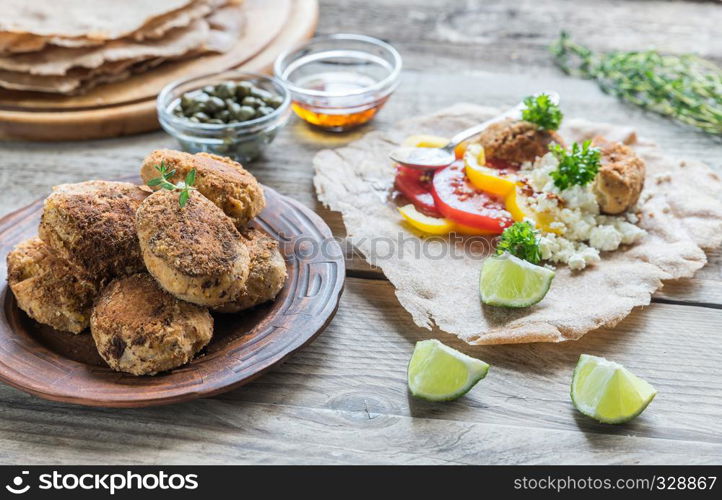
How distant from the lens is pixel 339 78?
16.5 feet

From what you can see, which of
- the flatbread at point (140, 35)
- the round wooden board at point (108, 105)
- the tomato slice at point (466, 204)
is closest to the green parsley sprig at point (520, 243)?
the tomato slice at point (466, 204)

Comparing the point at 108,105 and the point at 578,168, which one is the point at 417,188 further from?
the point at 108,105

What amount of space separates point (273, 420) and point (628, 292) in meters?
1.61

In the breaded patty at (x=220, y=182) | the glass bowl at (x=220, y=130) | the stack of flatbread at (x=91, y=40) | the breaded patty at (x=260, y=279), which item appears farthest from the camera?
the stack of flatbread at (x=91, y=40)

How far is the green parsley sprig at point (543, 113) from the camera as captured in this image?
13.1 feet

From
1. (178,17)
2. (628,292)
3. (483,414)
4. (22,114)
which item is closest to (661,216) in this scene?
(628,292)

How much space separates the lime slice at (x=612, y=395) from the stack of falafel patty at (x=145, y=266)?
1.24 metres

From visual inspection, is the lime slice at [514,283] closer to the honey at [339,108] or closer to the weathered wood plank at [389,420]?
the weathered wood plank at [389,420]

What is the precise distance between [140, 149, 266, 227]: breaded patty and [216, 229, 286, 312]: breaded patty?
0.15 meters

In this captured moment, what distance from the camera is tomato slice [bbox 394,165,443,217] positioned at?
152 inches

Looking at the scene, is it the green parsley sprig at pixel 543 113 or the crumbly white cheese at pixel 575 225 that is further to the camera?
the green parsley sprig at pixel 543 113

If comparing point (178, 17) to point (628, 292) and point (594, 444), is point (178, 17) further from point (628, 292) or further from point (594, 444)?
point (594, 444)

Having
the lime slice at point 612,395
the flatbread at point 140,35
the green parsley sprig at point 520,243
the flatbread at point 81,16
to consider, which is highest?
the flatbread at point 81,16

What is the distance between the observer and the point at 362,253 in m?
3.61
